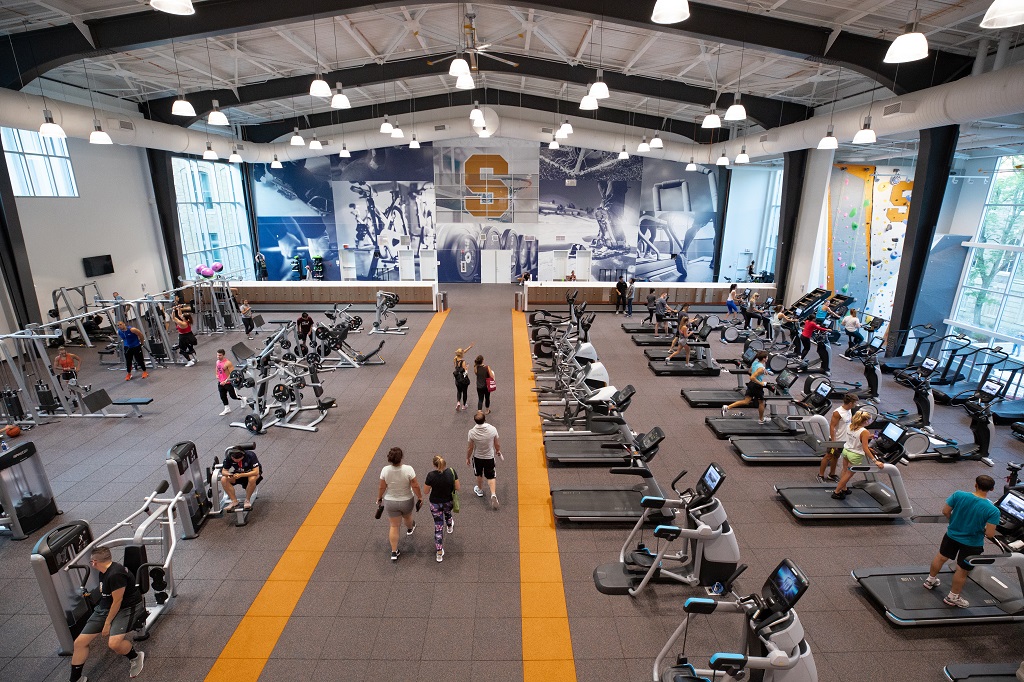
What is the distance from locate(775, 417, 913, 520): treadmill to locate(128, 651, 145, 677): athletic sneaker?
7822 mm

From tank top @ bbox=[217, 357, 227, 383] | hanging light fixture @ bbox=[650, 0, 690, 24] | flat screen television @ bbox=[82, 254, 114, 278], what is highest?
hanging light fixture @ bbox=[650, 0, 690, 24]

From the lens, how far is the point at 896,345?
537 inches

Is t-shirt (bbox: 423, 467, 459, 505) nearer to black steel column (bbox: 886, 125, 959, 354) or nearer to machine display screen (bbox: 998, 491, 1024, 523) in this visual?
machine display screen (bbox: 998, 491, 1024, 523)

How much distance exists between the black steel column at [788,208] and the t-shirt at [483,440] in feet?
54.0

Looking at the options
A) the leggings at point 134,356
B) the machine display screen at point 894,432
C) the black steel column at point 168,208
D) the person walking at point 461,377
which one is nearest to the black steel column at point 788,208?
the machine display screen at point 894,432

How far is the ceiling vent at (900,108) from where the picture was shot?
1100 cm

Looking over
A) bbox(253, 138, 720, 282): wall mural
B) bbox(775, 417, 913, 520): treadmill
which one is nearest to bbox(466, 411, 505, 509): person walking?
bbox(775, 417, 913, 520): treadmill

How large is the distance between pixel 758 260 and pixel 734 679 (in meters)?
25.9

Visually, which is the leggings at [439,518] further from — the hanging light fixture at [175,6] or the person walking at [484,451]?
the hanging light fixture at [175,6]

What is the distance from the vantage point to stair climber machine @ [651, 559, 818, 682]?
150 inches

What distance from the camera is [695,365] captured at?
43.7 ft

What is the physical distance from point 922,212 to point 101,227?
24.1m

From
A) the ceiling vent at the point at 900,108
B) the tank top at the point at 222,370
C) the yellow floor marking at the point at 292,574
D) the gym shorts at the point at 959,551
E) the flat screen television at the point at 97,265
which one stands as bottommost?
the yellow floor marking at the point at 292,574

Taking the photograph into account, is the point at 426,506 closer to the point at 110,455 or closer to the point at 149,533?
the point at 149,533
